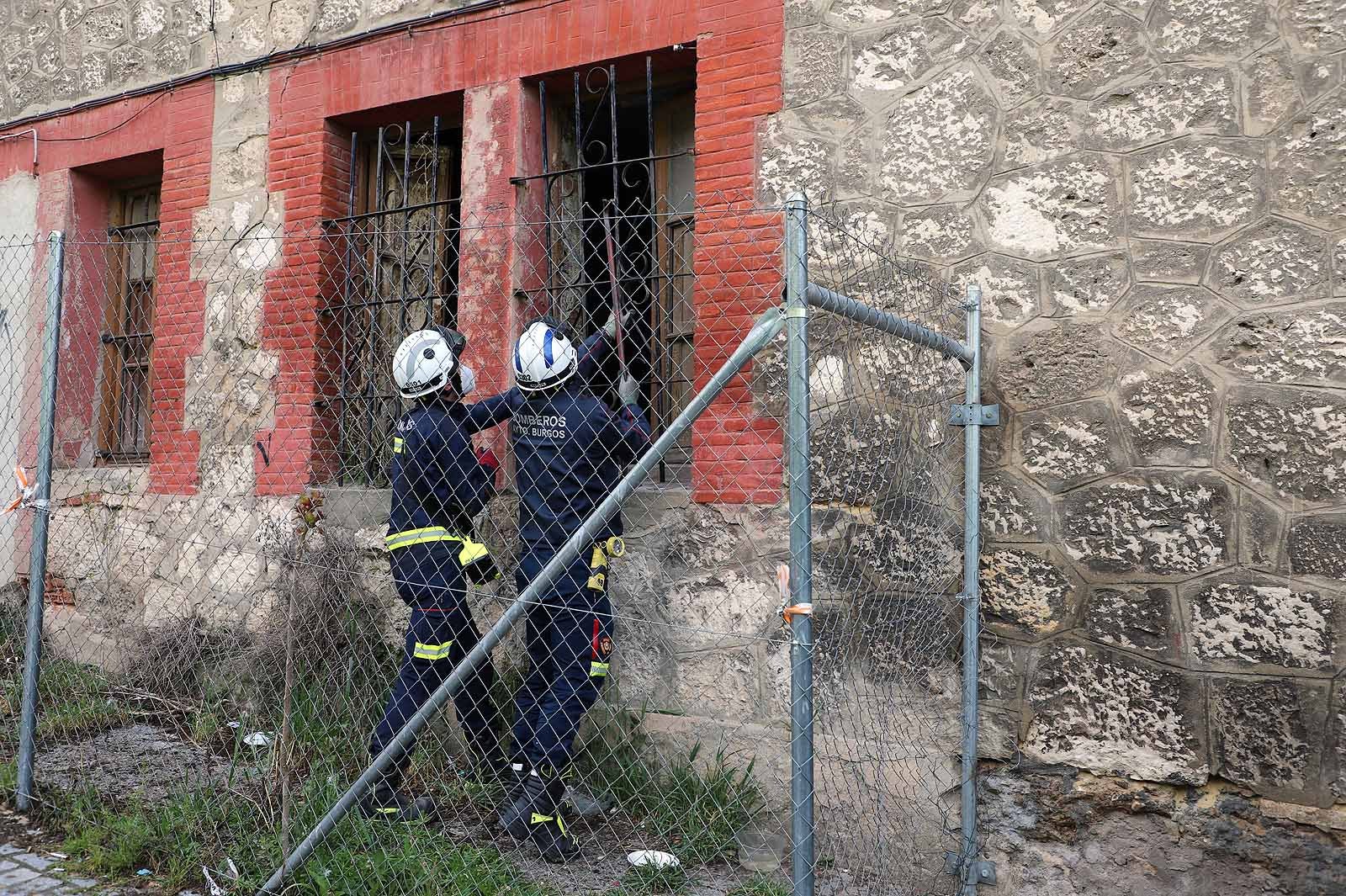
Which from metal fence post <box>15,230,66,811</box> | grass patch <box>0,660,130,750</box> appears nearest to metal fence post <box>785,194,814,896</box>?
metal fence post <box>15,230,66,811</box>

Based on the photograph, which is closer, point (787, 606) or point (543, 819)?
point (787, 606)

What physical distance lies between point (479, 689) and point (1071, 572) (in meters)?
2.46

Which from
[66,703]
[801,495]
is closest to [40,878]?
[66,703]

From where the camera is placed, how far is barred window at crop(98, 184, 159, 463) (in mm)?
6203

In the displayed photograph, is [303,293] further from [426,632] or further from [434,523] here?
[426,632]

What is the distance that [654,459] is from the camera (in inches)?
93.3

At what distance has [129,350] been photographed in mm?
6238

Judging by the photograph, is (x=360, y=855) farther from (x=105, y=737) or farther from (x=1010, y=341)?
(x=1010, y=341)

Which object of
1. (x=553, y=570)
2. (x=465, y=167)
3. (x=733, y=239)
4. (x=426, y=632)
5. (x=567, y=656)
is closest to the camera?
(x=553, y=570)

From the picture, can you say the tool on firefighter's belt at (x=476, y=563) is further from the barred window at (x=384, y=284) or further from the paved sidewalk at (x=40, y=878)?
the paved sidewalk at (x=40, y=878)

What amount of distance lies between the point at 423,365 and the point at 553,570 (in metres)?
1.70

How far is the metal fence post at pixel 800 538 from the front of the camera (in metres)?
2.20

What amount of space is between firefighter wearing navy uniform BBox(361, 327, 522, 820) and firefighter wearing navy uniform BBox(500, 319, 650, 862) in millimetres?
238

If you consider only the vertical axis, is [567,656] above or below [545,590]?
below
